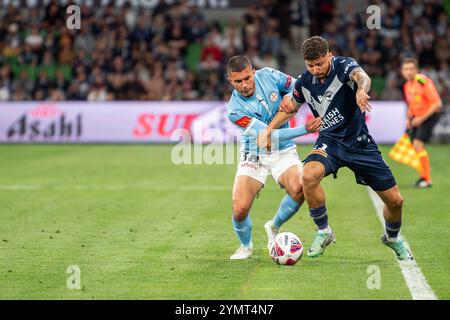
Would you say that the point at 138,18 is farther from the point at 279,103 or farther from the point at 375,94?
the point at 279,103

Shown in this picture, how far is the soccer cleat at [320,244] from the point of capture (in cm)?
894

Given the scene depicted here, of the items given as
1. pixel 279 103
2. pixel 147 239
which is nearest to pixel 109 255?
pixel 147 239

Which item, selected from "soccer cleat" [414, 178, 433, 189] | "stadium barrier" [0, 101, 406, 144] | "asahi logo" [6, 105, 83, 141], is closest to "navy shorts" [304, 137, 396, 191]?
"soccer cleat" [414, 178, 433, 189]

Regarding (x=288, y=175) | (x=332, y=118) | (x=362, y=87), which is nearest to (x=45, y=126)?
(x=288, y=175)

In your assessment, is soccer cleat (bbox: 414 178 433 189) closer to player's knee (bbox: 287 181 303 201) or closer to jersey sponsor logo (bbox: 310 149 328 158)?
player's knee (bbox: 287 181 303 201)

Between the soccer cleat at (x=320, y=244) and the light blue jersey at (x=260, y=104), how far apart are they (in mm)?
1034

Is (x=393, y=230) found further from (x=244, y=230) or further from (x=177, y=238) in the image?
(x=177, y=238)

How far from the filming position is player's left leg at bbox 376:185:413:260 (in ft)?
28.9

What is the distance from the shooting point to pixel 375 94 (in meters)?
26.4

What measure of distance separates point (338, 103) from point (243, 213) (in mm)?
1373

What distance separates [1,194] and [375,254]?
7336mm

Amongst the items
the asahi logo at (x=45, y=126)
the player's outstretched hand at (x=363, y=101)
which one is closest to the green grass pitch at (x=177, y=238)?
the player's outstretched hand at (x=363, y=101)

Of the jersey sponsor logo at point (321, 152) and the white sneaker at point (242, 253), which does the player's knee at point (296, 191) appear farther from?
the white sneaker at point (242, 253)

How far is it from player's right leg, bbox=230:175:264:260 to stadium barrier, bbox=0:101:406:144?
1587 centimetres
